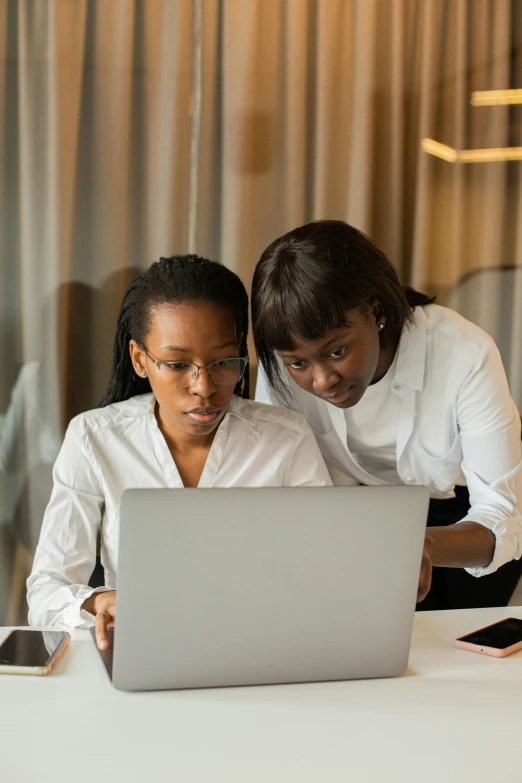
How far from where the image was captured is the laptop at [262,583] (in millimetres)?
961

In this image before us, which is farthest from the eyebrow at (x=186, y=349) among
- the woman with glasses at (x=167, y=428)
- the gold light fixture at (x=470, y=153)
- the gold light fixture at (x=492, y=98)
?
the gold light fixture at (x=492, y=98)

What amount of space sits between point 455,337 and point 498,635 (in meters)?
0.64

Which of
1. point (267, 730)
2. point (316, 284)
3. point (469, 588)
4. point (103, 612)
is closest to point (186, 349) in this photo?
point (316, 284)

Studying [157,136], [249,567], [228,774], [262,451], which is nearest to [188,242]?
[157,136]

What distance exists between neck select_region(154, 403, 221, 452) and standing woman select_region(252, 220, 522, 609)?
0.66 feet

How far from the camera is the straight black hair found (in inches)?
56.4

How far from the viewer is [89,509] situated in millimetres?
1550

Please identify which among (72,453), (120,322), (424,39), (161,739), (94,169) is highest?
(424,39)

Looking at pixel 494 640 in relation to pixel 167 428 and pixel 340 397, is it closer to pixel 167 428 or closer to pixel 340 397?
pixel 340 397

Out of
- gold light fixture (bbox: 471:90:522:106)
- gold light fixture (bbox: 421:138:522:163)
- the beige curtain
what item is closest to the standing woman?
the beige curtain

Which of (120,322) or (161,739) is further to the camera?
(120,322)

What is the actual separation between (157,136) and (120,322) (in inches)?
43.9

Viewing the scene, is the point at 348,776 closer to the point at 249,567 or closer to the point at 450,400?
the point at 249,567

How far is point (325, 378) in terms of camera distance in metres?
1.47
